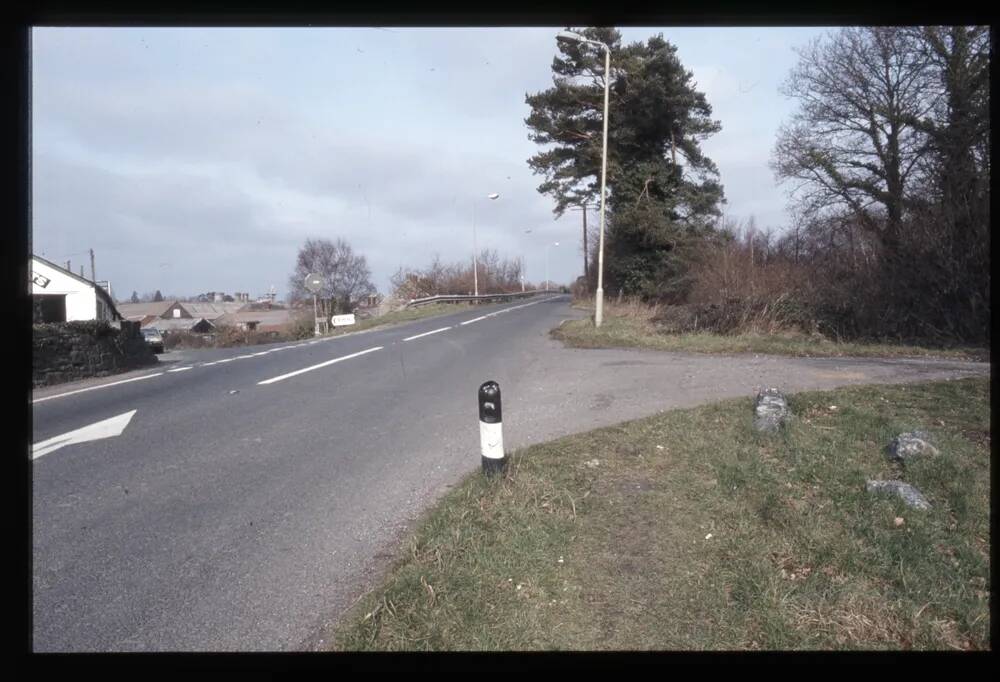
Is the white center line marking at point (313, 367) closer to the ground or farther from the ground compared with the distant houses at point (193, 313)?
closer to the ground

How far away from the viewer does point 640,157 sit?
1064 inches

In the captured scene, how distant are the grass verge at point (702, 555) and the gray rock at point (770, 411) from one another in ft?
1.50

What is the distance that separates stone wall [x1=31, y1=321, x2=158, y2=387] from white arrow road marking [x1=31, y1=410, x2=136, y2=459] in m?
5.69

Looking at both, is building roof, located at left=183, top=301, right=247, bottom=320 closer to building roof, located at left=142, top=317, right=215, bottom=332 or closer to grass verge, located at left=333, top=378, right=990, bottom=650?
building roof, located at left=142, top=317, right=215, bottom=332

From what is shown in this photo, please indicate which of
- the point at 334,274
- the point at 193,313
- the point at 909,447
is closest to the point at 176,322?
the point at 193,313

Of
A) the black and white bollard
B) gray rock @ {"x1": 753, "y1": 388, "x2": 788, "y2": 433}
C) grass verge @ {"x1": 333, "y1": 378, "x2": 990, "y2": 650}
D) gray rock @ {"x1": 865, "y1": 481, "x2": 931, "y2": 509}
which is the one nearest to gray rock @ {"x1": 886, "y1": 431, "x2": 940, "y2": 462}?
grass verge @ {"x1": 333, "y1": 378, "x2": 990, "y2": 650}

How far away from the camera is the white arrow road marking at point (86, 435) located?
691cm

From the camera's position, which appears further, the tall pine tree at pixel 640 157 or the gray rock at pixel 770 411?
the tall pine tree at pixel 640 157

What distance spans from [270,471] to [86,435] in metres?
3.06

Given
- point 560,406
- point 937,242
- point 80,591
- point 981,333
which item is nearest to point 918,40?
point 937,242

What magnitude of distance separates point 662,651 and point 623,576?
0.70m

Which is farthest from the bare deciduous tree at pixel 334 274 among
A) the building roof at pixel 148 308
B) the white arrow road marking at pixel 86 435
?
the building roof at pixel 148 308

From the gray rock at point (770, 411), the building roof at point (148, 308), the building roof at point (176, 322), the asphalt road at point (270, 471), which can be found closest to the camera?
the asphalt road at point (270, 471)

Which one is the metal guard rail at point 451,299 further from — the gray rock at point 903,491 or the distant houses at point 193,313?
the gray rock at point 903,491
